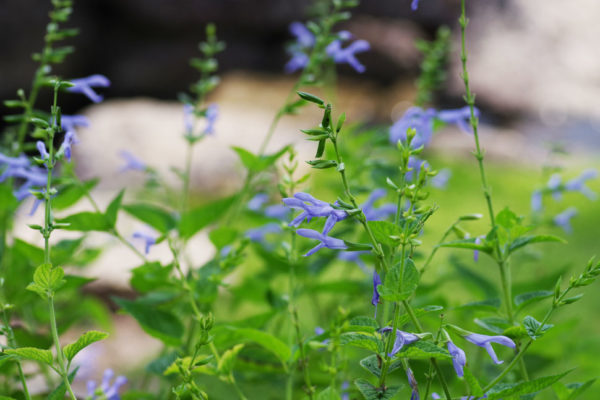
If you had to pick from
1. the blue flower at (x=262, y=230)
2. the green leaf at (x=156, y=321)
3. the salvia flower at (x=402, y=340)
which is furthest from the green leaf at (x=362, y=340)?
the blue flower at (x=262, y=230)

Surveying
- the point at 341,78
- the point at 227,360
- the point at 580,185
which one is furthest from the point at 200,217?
the point at 341,78

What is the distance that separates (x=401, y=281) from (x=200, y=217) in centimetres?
57

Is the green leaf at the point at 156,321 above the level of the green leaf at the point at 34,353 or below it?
below

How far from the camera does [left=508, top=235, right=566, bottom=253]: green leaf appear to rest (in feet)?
2.85

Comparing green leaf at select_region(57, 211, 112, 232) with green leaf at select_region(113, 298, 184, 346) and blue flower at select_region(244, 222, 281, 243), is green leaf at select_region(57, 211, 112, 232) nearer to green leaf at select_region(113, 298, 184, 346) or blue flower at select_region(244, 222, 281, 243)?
green leaf at select_region(113, 298, 184, 346)

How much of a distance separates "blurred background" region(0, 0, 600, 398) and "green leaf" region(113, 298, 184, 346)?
337 cm

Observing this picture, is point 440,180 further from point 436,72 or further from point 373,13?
point 373,13

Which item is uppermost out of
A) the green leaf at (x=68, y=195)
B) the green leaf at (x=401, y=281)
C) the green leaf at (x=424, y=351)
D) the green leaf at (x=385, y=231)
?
the green leaf at (x=385, y=231)

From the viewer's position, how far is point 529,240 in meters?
0.89

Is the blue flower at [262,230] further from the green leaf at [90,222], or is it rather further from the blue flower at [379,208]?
the green leaf at [90,222]

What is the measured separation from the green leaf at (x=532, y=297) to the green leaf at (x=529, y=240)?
0.07 m

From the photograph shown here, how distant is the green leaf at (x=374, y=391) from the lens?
724 millimetres

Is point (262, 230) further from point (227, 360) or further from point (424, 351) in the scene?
point (424, 351)

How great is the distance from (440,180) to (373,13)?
279 inches
